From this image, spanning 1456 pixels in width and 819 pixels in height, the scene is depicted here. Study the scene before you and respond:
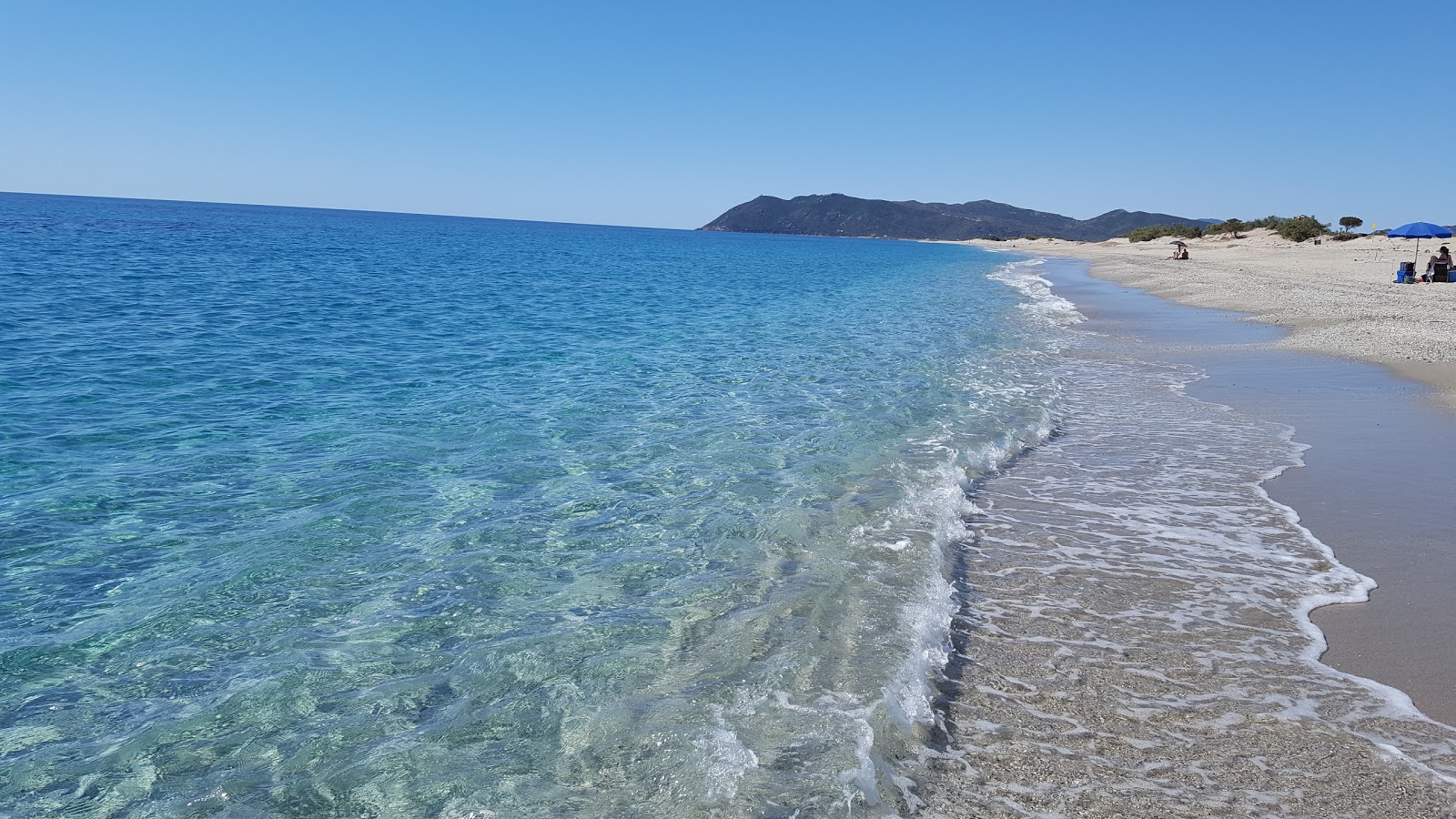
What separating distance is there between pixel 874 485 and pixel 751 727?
4.55 metres

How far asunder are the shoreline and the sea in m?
0.24

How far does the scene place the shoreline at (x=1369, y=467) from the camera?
510cm

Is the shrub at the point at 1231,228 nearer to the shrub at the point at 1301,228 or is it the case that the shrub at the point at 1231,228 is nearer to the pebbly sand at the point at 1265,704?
the shrub at the point at 1301,228

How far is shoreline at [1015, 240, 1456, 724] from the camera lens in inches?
201

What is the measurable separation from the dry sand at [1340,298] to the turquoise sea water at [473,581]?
7.97m

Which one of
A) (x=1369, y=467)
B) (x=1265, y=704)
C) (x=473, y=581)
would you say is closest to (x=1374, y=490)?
(x=1369, y=467)

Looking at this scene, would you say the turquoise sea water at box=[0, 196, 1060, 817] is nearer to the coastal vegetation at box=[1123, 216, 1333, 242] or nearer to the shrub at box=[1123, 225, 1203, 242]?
the coastal vegetation at box=[1123, 216, 1333, 242]

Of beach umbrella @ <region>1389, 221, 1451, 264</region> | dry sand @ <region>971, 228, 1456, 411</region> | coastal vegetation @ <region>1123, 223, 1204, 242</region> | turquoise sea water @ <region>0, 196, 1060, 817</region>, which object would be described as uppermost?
coastal vegetation @ <region>1123, 223, 1204, 242</region>

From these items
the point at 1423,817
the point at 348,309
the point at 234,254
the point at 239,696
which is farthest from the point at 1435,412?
the point at 234,254

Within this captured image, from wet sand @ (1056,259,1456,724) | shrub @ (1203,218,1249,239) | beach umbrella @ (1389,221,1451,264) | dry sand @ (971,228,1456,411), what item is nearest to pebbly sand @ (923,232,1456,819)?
wet sand @ (1056,259,1456,724)

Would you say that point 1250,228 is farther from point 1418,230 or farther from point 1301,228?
point 1418,230

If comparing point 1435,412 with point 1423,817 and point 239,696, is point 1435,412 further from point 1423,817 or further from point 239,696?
point 239,696

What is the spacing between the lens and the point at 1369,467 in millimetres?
8914

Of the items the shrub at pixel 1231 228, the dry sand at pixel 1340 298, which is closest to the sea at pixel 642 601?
the dry sand at pixel 1340 298
